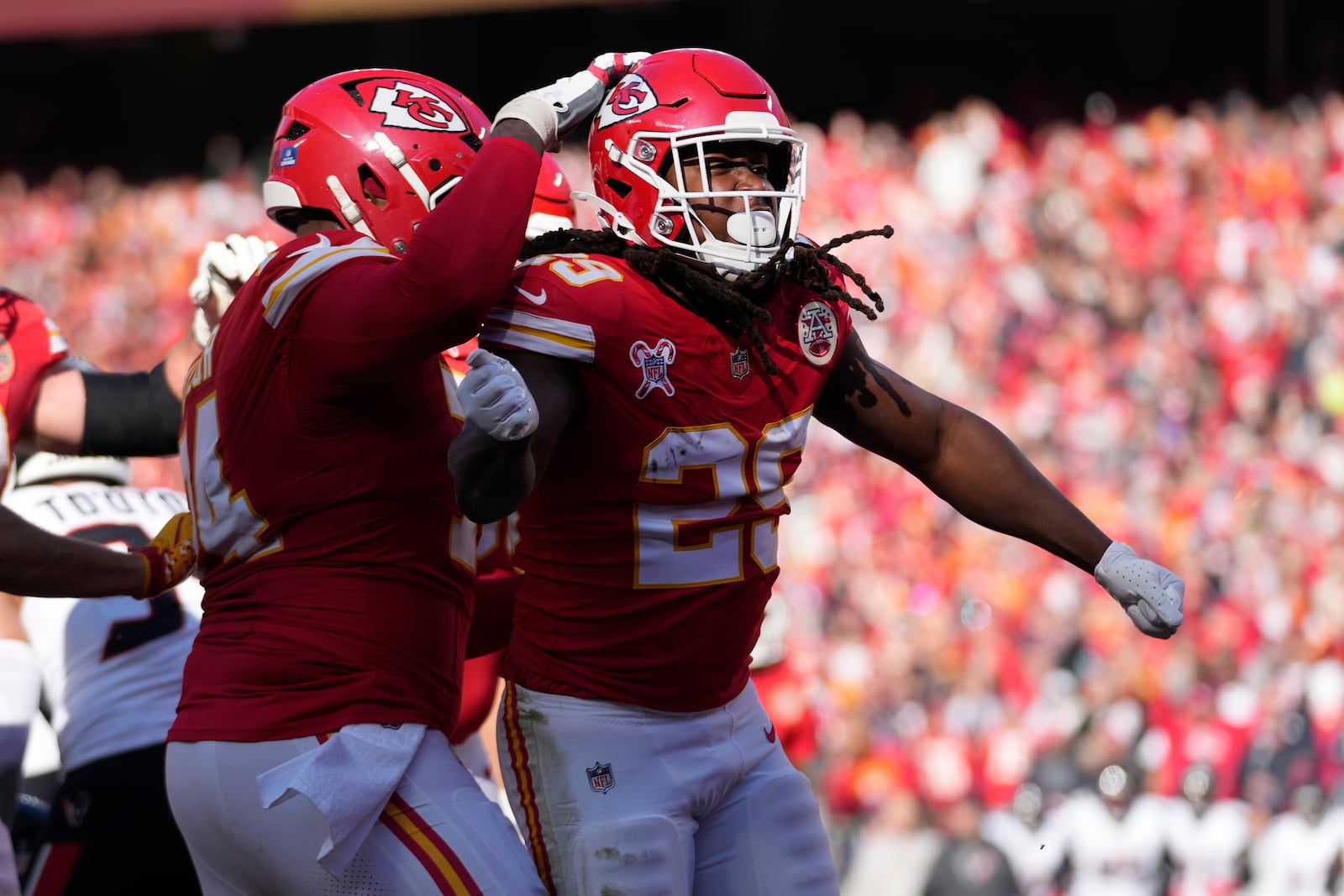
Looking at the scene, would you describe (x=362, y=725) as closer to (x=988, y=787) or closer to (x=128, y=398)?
(x=128, y=398)

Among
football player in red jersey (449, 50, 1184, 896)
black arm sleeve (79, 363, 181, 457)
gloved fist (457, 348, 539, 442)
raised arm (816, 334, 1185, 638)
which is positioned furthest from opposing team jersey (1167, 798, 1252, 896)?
gloved fist (457, 348, 539, 442)

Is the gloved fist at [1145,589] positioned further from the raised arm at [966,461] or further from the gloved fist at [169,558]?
the gloved fist at [169,558]

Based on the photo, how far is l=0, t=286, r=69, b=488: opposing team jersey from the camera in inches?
134

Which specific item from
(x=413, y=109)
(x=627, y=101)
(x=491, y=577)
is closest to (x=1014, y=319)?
(x=491, y=577)

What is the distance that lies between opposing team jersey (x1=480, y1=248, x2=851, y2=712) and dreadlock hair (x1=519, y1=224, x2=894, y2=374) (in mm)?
30

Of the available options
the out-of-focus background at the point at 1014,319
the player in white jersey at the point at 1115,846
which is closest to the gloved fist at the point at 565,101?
the out-of-focus background at the point at 1014,319

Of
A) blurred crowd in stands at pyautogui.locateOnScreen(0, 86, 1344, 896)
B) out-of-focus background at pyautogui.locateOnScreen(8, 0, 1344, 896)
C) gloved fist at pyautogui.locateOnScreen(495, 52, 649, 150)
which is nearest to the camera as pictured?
gloved fist at pyautogui.locateOnScreen(495, 52, 649, 150)

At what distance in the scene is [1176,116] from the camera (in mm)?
12258

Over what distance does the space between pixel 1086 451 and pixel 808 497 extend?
1914 mm

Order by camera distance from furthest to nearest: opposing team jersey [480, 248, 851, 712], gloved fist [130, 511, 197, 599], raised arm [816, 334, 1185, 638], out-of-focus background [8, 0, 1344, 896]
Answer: out-of-focus background [8, 0, 1344, 896], raised arm [816, 334, 1185, 638], gloved fist [130, 511, 197, 599], opposing team jersey [480, 248, 851, 712]

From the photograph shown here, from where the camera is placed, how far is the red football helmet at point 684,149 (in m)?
2.67

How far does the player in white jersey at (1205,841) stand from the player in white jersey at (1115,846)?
0.07 metres

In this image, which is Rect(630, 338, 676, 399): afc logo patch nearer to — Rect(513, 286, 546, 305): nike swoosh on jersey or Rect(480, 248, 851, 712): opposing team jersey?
Rect(480, 248, 851, 712): opposing team jersey

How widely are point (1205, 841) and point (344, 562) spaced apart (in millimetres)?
6636
